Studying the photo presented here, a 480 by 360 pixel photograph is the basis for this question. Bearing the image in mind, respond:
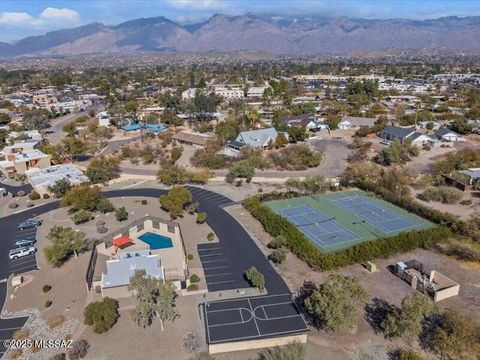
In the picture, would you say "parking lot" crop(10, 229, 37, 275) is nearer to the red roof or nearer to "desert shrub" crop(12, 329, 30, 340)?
the red roof

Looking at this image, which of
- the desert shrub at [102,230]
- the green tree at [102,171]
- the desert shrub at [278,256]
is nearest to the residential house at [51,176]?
the green tree at [102,171]

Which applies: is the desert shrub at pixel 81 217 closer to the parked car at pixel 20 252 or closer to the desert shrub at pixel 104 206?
the desert shrub at pixel 104 206

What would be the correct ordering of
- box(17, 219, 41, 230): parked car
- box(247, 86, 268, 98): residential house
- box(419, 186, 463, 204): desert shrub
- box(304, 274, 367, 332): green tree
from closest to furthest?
1. box(304, 274, 367, 332): green tree
2. box(17, 219, 41, 230): parked car
3. box(419, 186, 463, 204): desert shrub
4. box(247, 86, 268, 98): residential house

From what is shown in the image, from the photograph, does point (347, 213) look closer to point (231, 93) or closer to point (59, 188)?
point (59, 188)

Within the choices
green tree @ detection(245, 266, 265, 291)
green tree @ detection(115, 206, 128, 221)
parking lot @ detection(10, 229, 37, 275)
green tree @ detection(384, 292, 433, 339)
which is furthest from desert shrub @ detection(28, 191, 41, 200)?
green tree @ detection(384, 292, 433, 339)

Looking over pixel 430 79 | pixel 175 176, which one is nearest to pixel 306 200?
pixel 175 176

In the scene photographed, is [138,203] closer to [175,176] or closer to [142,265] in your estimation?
[175,176]
